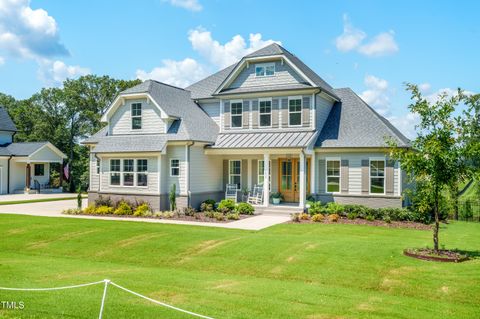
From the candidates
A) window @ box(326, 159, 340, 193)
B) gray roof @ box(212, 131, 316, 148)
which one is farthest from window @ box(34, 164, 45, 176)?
window @ box(326, 159, 340, 193)

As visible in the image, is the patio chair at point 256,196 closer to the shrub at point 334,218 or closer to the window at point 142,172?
the shrub at point 334,218

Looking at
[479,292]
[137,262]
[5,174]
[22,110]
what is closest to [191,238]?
[137,262]

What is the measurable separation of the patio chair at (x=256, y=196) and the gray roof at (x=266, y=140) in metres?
2.71

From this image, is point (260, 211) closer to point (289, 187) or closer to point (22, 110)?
point (289, 187)

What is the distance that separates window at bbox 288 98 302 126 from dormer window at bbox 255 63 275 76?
2.17 m

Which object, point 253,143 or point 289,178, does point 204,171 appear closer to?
point 253,143

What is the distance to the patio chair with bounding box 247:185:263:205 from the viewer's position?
77.6 feet

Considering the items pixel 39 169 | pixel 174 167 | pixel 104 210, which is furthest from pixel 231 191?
pixel 39 169

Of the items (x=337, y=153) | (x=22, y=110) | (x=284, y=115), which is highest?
(x=22, y=110)

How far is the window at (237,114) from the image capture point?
82.0 feet

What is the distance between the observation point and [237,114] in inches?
986

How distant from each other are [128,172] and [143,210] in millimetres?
3024

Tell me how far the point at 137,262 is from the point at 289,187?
13221 mm

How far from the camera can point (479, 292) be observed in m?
8.66
